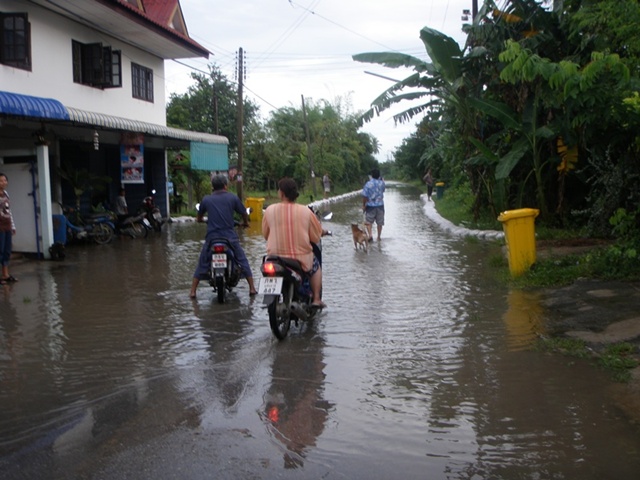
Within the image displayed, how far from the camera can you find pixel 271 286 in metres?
6.99

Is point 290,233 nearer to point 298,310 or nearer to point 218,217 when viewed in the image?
point 298,310

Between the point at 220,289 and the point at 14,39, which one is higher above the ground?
the point at 14,39

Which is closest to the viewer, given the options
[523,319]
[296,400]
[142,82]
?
[296,400]

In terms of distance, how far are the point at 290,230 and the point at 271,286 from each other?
29.6 inches

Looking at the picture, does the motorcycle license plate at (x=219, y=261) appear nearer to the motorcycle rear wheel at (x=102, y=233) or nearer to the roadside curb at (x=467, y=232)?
the roadside curb at (x=467, y=232)

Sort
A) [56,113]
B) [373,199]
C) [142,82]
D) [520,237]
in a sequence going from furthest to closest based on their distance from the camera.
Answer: [142,82] → [373,199] → [56,113] → [520,237]

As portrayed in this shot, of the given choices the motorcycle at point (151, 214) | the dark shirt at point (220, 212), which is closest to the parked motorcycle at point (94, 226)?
the motorcycle at point (151, 214)

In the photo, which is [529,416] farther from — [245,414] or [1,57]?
[1,57]

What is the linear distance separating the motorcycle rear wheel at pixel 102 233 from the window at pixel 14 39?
438cm

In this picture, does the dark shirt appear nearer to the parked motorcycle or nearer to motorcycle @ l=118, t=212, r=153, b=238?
the parked motorcycle

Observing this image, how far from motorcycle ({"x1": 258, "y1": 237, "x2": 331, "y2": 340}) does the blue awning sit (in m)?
7.86

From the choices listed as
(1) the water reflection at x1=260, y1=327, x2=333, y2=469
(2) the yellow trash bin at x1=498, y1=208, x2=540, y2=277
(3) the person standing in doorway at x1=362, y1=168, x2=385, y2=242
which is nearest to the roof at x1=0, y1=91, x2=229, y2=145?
(3) the person standing in doorway at x1=362, y1=168, x2=385, y2=242

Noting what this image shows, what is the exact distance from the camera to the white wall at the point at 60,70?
16.3 metres

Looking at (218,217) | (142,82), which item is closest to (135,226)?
(142,82)
